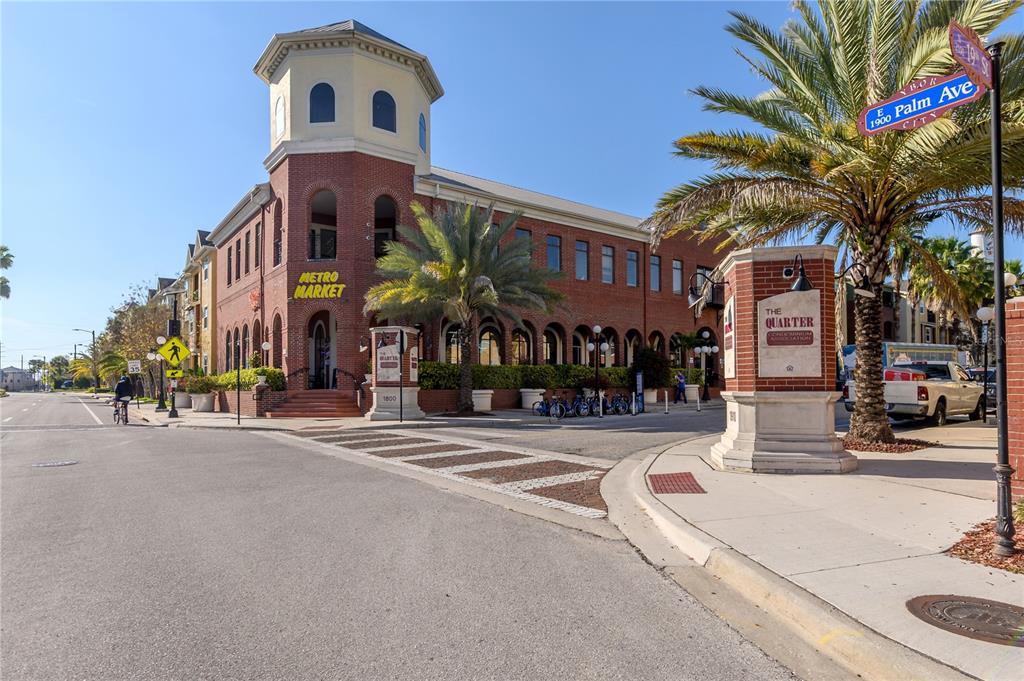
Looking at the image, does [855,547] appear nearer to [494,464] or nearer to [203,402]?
[494,464]

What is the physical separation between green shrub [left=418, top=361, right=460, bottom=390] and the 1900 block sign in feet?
59.0

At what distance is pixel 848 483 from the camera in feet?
27.2

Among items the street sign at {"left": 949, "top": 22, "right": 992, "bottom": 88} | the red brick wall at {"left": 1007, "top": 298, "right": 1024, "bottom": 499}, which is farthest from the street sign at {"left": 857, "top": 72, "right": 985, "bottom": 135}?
the red brick wall at {"left": 1007, "top": 298, "right": 1024, "bottom": 499}

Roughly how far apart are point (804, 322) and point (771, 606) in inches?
246

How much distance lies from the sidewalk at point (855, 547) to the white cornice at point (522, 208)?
1918 centimetres

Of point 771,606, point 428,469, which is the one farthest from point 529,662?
point 428,469

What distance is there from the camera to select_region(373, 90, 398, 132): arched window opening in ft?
93.0

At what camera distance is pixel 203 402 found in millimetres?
32531

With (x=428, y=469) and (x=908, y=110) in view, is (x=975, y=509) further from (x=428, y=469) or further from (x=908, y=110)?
(x=428, y=469)

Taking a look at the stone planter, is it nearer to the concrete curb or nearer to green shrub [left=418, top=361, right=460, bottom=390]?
green shrub [left=418, top=361, right=460, bottom=390]

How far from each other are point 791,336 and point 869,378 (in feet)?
13.1

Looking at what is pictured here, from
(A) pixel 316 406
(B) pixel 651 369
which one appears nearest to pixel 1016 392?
(A) pixel 316 406

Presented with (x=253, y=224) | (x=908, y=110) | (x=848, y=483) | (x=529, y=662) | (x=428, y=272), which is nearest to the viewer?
(x=529, y=662)

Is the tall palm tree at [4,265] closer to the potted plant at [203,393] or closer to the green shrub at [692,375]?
the potted plant at [203,393]
